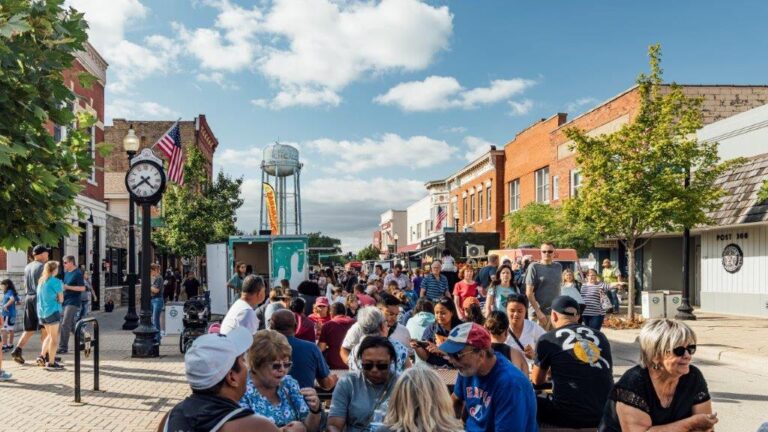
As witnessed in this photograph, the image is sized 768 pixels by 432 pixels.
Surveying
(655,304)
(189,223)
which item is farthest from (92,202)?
(655,304)

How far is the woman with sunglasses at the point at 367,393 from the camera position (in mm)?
4617

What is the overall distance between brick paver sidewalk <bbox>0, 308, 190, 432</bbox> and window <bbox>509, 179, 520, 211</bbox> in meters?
29.2

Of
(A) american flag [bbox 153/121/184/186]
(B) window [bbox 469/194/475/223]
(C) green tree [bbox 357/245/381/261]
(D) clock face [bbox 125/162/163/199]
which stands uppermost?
(A) american flag [bbox 153/121/184/186]

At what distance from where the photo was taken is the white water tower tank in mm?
39750

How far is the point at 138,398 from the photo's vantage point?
959cm

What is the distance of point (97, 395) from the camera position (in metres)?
9.74

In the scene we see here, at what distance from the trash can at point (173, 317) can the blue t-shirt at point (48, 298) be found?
13.4 ft

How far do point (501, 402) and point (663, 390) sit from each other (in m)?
0.95

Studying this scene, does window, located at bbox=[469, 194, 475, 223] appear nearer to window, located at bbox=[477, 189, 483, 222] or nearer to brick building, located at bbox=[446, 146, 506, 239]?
brick building, located at bbox=[446, 146, 506, 239]

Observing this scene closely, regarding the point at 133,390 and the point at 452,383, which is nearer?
the point at 452,383

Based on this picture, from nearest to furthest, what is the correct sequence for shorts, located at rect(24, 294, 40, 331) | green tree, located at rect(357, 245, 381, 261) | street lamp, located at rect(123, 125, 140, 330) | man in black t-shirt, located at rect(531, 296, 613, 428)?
man in black t-shirt, located at rect(531, 296, 613, 428) < shorts, located at rect(24, 294, 40, 331) < street lamp, located at rect(123, 125, 140, 330) < green tree, located at rect(357, 245, 381, 261)

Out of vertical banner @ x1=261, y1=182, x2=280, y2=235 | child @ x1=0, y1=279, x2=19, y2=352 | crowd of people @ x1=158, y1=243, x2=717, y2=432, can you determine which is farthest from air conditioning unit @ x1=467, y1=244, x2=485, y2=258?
crowd of people @ x1=158, y1=243, x2=717, y2=432

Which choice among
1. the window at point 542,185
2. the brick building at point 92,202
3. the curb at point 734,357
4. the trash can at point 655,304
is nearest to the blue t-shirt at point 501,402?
the curb at point 734,357

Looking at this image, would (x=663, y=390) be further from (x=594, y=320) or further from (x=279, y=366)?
(x=594, y=320)
